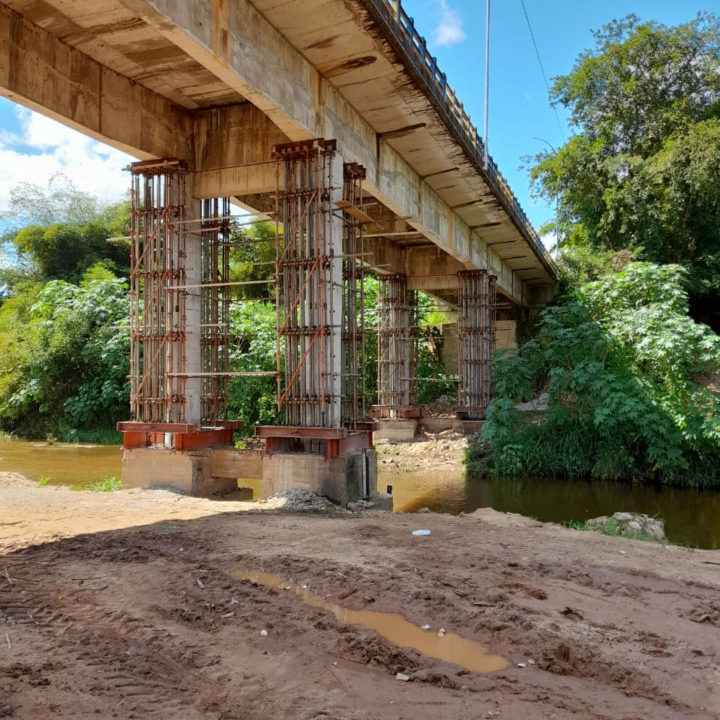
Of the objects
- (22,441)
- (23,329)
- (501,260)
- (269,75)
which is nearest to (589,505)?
(269,75)

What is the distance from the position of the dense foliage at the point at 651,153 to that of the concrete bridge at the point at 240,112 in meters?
14.1

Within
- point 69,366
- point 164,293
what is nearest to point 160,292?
point 164,293

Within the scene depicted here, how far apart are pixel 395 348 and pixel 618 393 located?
28.3ft

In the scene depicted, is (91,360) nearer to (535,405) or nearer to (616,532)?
(535,405)

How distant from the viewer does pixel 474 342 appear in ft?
74.7

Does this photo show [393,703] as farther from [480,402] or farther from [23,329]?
[23,329]

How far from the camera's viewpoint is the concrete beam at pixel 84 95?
28.5 ft

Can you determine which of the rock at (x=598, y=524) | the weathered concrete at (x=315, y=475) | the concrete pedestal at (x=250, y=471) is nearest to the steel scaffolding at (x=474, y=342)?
Answer: the rock at (x=598, y=524)

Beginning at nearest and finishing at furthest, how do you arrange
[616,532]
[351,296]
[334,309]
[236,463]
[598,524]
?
[616,532] → [598,524] → [334,309] → [236,463] → [351,296]

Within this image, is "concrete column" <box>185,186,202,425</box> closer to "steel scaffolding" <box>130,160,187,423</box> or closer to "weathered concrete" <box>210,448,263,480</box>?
"steel scaffolding" <box>130,160,187,423</box>

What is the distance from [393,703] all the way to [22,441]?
26962 millimetres

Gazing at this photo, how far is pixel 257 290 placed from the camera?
114 ft

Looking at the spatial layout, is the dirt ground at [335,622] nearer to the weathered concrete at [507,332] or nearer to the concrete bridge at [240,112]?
the concrete bridge at [240,112]

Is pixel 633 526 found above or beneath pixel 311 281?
beneath
